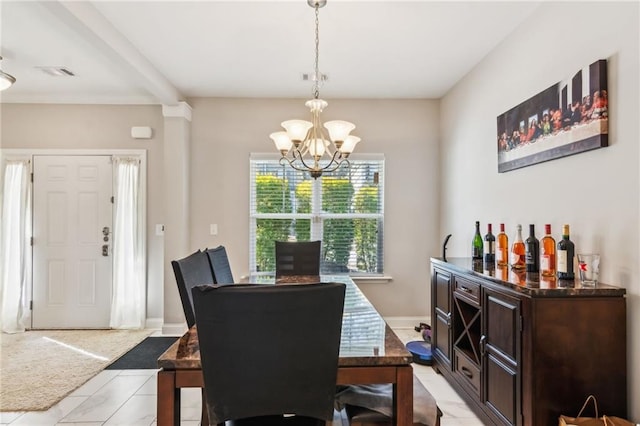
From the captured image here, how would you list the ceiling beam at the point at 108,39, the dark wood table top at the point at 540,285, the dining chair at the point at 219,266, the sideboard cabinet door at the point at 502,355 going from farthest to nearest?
the dining chair at the point at 219,266 < the ceiling beam at the point at 108,39 < the sideboard cabinet door at the point at 502,355 < the dark wood table top at the point at 540,285

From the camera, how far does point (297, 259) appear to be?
338 centimetres

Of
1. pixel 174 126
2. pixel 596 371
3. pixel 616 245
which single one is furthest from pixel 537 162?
pixel 174 126

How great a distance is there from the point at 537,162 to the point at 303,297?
6.82ft

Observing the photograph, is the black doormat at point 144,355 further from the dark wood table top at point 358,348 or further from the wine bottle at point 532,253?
the wine bottle at point 532,253

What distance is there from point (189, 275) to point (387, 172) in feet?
9.80

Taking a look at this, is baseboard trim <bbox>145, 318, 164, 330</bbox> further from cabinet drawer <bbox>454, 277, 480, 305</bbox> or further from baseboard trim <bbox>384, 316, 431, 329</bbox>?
cabinet drawer <bbox>454, 277, 480, 305</bbox>

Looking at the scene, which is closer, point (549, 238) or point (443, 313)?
point (549, 238)

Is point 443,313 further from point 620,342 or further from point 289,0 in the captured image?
point 289,0

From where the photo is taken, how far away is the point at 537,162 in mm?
2438

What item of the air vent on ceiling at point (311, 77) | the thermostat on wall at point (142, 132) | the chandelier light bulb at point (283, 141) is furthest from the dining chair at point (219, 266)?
the thermostat on wall at point (142, 132)

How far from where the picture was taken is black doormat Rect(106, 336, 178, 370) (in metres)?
3.24

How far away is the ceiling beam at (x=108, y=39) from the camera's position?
2207 millimetres

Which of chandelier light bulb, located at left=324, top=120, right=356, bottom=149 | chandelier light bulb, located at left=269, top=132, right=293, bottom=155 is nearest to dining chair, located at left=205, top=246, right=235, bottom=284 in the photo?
chandelier light bulb, located at left=269, top=132, right=293, bottom=155

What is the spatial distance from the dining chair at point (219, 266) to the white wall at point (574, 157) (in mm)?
2144
